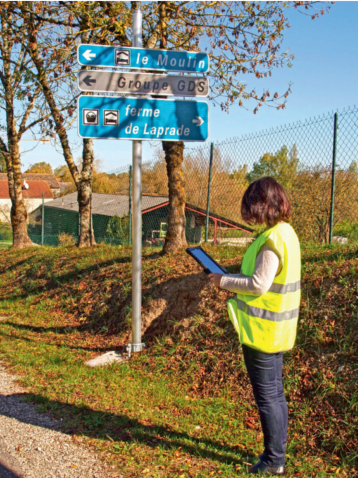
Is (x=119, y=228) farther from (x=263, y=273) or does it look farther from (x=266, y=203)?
(x=263, y=273)

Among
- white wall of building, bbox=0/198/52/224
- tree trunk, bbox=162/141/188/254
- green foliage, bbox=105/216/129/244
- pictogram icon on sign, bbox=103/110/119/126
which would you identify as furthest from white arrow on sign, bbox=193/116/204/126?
white wall of building, bbox=0/198/52/224

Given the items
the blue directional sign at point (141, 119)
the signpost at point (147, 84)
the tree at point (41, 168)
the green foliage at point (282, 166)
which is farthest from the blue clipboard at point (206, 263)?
the tree at point (41, 168)

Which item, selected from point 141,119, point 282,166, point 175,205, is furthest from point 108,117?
point 282,166

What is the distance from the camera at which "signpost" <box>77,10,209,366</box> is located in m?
5.00

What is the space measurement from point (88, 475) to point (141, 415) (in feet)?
3.03

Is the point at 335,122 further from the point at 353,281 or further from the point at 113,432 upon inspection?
the point at 113,432

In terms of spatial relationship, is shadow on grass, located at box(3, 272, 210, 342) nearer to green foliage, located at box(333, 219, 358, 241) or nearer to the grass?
the grass

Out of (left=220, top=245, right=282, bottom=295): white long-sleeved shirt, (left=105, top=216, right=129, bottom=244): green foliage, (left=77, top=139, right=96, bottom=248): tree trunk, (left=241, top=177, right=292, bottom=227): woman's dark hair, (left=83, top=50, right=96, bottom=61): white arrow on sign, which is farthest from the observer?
(left=105, top=216, right=129, bottom=244): green foliage

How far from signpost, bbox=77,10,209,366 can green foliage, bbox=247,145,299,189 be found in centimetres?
293

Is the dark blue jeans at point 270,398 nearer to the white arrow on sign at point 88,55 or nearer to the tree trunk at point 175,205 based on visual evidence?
the white arrow on sign at point 88,55

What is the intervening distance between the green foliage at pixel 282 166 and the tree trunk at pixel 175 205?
1.48m

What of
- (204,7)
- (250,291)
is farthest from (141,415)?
(204,7)

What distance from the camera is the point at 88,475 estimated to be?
2.96 m

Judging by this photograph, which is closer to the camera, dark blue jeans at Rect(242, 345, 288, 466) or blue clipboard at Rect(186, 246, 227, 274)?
dark blue jeans at Rect(242, 345, 288, 466)
